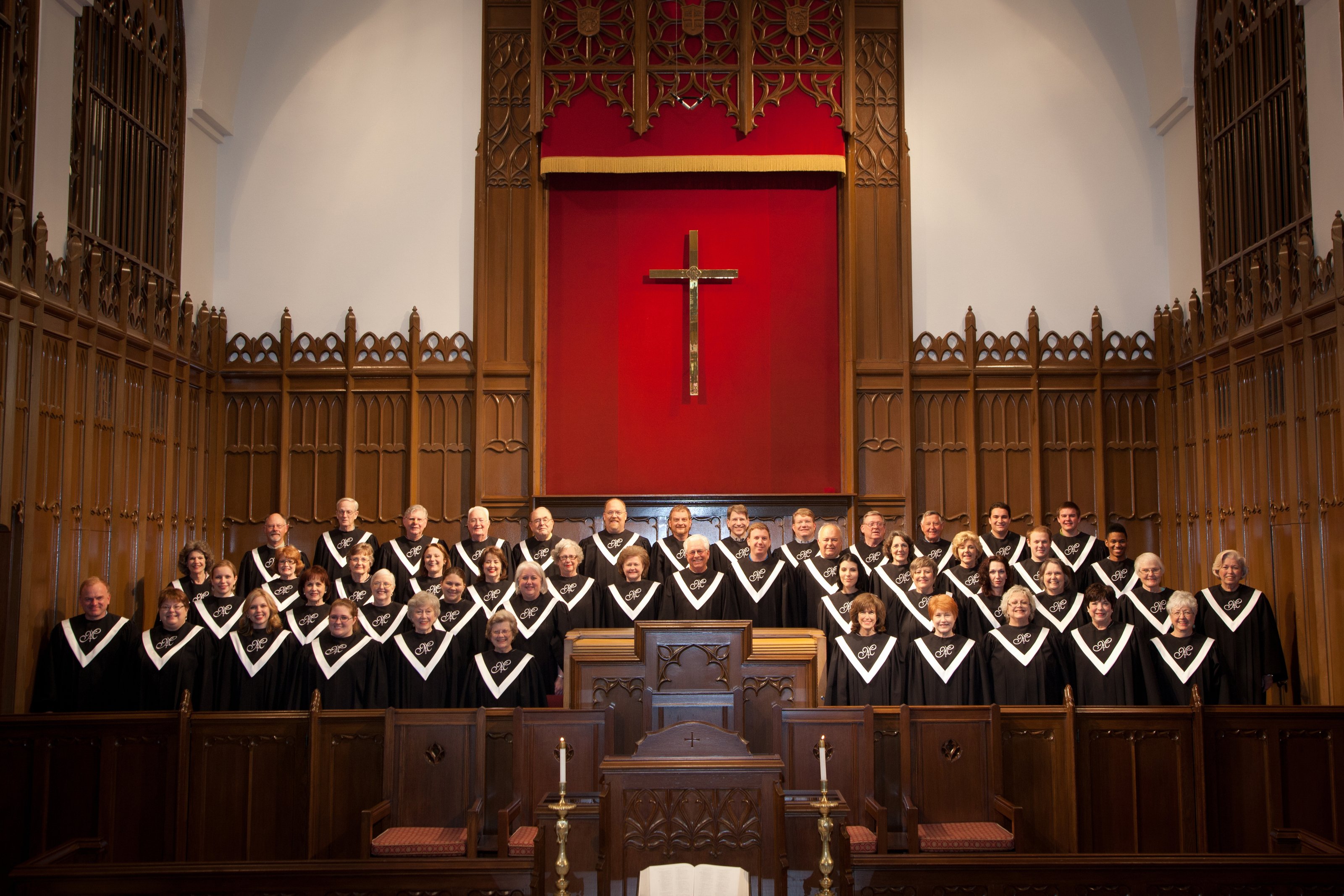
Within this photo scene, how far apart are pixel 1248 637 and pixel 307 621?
19.0 feet

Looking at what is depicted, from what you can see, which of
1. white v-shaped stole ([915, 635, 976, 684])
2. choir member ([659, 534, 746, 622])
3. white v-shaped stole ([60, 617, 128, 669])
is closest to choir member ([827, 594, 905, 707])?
white v-shaped stole ([915, 635, 976, 684])

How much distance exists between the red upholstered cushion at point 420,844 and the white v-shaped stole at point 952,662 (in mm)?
2693

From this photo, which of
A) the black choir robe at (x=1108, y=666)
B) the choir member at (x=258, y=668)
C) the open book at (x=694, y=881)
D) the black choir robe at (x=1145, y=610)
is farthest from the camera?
the black choir robe at (x=1145, y=610)

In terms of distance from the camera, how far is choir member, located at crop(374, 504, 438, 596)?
8617 mm

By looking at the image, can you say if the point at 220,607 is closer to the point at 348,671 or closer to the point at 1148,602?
the point at 348,671

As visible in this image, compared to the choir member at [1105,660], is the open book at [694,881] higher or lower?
lower

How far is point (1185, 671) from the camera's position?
22.3ft

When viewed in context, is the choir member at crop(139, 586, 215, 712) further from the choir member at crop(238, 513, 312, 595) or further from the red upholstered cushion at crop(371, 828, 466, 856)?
the red upholstered cushion at crop(371, 828, 466, 856)

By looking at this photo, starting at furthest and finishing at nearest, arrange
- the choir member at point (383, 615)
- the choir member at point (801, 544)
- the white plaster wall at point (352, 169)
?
1. the white plaster wall at point (352, 169)
2. the choir member at point (801, 544)
3. the choir member at point (383, 615)

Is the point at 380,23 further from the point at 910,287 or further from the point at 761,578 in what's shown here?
the point at 761,578

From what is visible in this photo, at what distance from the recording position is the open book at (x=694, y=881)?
13.5ft

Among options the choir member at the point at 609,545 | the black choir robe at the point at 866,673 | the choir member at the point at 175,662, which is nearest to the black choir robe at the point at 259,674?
the choir member at the point at 175,662

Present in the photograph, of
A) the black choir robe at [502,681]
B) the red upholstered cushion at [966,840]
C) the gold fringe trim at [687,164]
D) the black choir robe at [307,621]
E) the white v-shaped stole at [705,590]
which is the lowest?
the red upholstered cushion at [966,840]

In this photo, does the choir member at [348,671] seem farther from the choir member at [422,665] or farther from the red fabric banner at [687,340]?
the red fabric banner at [687,340]
